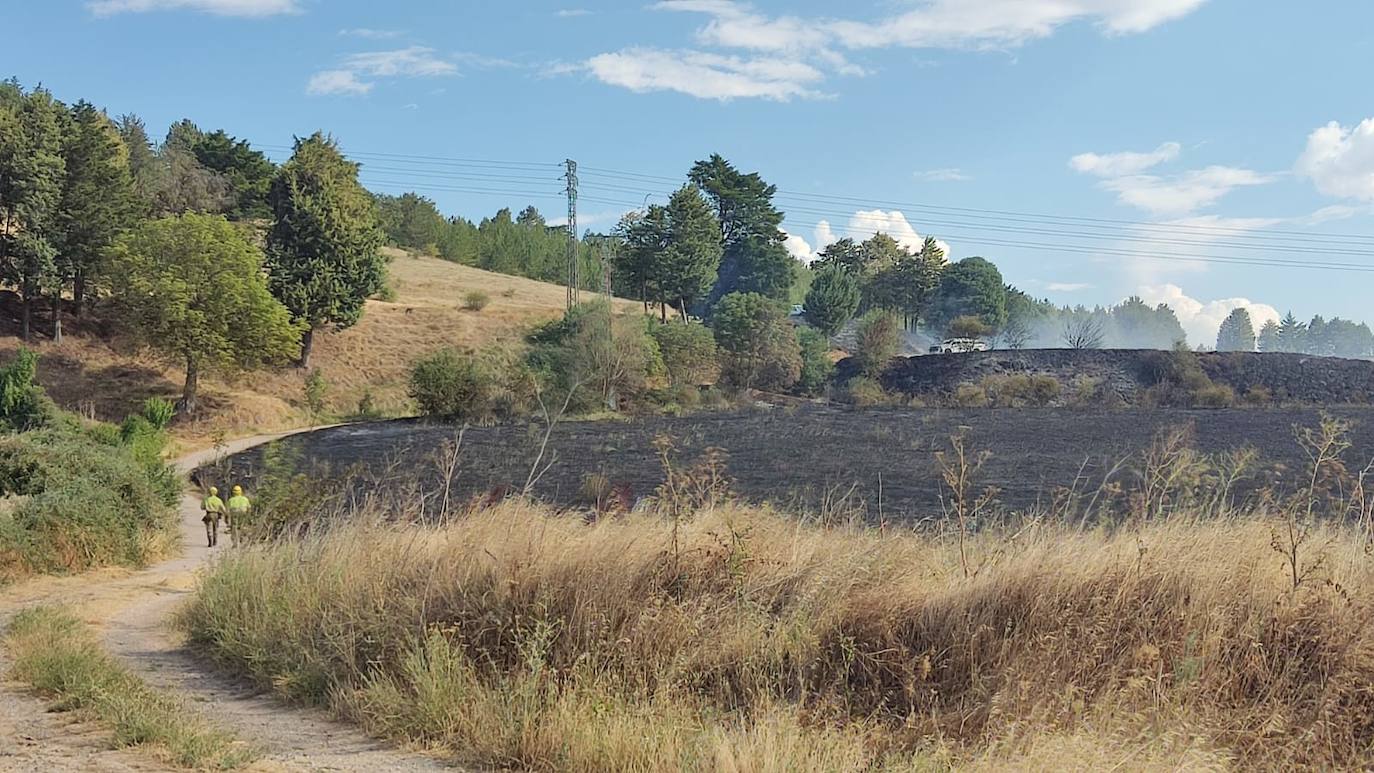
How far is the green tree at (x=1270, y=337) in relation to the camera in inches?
7224

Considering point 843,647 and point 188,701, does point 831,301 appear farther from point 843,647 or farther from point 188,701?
point 188,701

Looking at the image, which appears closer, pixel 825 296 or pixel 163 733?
pixel 163 733

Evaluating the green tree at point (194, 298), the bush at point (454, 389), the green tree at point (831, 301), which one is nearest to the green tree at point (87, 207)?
the green tree at point (194, 298)

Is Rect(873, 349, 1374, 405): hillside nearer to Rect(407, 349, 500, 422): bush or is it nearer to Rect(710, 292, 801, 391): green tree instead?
Rect(710, 292, 801, 391): green tree

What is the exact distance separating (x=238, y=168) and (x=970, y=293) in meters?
65.8

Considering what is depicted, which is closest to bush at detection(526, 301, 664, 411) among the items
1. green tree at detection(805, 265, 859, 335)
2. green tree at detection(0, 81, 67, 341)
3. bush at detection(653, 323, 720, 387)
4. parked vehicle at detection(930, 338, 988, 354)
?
bush at detection(653, 323, 720, 387)

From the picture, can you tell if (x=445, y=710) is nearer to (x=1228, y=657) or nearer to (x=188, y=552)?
(x=1228, y=657)

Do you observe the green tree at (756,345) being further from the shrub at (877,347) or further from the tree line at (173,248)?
the tree line at (173,248)

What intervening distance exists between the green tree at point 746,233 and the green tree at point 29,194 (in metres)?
53.7

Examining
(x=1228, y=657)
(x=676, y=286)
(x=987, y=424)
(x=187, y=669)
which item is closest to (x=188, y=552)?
(x=187, y=669)

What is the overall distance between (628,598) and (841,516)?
12.8 ft

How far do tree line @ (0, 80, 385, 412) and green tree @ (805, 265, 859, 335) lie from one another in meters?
38.2

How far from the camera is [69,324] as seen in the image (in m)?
Answer: 50.8

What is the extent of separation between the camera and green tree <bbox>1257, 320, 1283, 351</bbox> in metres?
184
